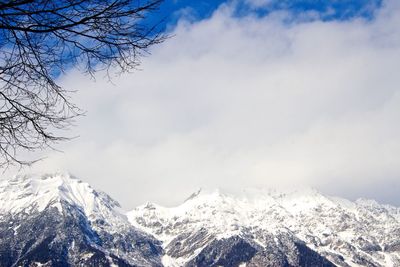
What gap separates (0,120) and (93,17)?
8.96 feet

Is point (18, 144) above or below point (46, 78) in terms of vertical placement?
below

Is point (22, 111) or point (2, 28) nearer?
point (2, 28)

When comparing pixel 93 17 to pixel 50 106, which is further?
pixel 50 106

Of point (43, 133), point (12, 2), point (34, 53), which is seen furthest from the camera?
point (43, 133)

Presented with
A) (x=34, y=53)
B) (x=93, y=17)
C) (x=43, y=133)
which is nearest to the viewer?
(x=93, y=17)

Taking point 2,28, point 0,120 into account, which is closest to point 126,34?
point 2,28

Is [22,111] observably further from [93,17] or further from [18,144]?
[93,17]

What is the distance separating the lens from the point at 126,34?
29.1ft

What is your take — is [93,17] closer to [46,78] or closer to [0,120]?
[46,78]

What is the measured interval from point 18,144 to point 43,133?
1.92 ft

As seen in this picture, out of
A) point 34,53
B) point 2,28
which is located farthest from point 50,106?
point 2,28

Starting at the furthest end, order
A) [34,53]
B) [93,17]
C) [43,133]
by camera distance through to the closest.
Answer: [43,133], [34,53], [93,17]

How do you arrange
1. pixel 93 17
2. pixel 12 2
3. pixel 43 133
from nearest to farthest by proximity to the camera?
1. pixel 12 2
2. pixel 93 17
3. pixel 43 133

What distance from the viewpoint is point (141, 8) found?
8391mm
